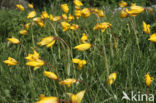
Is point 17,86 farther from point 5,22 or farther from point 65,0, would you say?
point 65,0

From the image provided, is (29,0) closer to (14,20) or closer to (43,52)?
(14,20)

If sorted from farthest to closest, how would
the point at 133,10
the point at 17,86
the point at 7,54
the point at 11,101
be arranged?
1. the point at 7,54
2. the point at 17,86
3. the point at 11,101
4. the point at 133,10

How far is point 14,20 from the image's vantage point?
9.98 feet

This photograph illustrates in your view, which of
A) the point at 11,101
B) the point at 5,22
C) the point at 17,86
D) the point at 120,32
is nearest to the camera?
the point at 11,101

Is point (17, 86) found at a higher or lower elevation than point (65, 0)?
lower

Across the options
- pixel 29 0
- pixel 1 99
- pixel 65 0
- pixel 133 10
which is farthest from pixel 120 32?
pixel 29 0

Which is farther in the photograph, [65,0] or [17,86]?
[65,0]

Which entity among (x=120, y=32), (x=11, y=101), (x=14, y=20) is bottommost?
(x=11, y=101)

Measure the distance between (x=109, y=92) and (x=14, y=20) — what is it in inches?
87.4

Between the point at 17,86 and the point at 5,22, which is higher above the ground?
the point at 5,22

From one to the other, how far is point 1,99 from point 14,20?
1895 millimetres

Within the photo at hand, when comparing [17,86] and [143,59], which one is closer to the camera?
[17,86]

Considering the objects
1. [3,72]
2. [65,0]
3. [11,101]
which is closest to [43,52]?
[3,72]

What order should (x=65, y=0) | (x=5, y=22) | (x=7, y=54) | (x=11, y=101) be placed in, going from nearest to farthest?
(x=11, y=101), (x=7, y=54), (x=5, y=22), (x=65, y=0)
